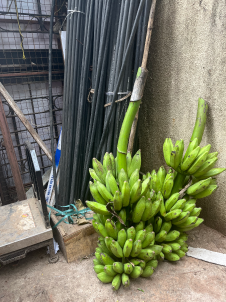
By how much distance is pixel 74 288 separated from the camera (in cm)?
143

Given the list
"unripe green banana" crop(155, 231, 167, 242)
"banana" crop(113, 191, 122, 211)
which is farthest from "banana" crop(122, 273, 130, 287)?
"banana" crop(113, 191, 122, 211)

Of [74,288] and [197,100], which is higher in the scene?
[197,100]

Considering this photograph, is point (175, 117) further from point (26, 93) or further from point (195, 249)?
point (26, 93)

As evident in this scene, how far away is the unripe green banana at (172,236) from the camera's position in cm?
139

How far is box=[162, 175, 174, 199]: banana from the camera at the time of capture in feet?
4.60

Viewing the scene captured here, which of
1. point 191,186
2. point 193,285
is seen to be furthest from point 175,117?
point 193,285

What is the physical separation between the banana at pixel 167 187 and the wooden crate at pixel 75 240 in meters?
0.69

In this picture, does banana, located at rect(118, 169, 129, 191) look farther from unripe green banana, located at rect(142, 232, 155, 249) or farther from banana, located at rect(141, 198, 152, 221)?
unripe green banana, located at rect(142, 232, 155, 249)

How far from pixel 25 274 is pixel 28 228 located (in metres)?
0.34

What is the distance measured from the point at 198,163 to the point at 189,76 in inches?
30.5

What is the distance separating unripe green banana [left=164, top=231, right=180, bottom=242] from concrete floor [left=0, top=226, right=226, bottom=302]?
216mm

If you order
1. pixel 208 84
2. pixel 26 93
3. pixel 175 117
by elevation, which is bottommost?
pixel 26 93

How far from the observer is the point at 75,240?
169 centimetres

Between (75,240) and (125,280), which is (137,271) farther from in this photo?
(75,240)
